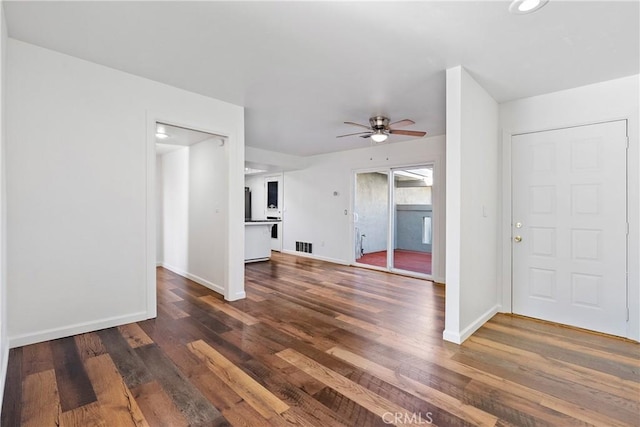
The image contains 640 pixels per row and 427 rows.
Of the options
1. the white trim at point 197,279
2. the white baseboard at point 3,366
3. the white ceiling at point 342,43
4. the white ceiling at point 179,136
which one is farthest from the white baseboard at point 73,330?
the white ceiling at point 342,43

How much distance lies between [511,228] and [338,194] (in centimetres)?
363

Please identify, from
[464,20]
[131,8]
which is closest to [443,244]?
[464,20]

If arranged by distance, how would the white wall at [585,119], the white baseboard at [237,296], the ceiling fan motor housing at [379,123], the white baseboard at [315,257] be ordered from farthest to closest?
the white baseboard at [315,257] → the ceiling fan motor housing at [379,123] → the white baseboard at [237,296] → the white wall at [585,119]

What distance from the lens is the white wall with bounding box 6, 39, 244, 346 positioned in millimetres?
2402

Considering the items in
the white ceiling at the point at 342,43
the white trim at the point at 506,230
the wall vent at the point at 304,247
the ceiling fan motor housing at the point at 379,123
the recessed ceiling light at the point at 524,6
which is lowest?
the wall vent at the point at 304,247

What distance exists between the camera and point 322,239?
271 inches

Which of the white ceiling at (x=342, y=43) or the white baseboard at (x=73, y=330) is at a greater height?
the white ceiling at (x=342, y=43)

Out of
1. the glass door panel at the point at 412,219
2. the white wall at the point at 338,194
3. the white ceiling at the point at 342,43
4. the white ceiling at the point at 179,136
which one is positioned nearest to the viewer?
the white ceiling at the point at 342,43

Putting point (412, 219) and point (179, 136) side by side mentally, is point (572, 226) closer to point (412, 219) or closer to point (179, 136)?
point (412, 219)

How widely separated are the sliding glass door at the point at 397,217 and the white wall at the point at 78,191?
3.83 m

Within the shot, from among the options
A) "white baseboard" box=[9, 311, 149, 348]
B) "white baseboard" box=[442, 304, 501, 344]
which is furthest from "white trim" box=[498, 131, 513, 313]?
"white baseboard" box=[9, 311, 149, 348]

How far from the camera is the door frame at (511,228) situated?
277cm

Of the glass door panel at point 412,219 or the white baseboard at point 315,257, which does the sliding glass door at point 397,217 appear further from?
the white baseboard at point 315,257

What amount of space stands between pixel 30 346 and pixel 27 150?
5.22 feet
